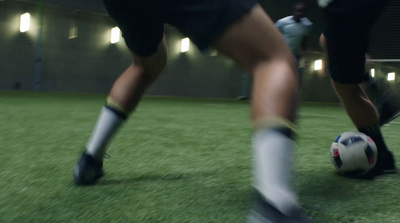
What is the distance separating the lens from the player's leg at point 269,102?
0.85m

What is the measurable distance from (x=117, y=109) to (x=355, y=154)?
100 cm

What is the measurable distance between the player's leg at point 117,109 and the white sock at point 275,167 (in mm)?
788

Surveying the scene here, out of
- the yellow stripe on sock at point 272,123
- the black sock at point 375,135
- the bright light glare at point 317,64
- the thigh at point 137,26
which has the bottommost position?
the bright light glare at point 317,64

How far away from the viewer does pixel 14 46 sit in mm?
10703

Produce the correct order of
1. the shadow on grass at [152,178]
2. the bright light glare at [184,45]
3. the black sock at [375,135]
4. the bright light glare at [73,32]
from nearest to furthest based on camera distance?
the shadow on grass at [152,178] → the black sock at [375,135] → the bright light glare at [73,32] → the bright light glare at [184,45]

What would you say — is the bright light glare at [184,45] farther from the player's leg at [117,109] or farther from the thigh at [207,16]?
the thigh at [207,16]

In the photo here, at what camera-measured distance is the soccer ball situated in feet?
5.64

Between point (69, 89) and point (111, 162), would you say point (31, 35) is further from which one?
point (111, 162)

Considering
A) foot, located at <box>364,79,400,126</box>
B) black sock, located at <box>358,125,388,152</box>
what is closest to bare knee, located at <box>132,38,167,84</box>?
black sock, located at <box>358,125,388,152</box>

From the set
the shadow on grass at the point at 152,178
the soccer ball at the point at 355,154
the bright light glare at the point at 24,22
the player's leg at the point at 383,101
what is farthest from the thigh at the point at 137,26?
the bright light glare at the point at 24,22

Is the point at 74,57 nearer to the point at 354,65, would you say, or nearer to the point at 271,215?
the point at 354,65

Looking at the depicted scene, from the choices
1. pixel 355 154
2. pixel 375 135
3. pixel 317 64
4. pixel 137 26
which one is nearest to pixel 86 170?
pixel 137 26

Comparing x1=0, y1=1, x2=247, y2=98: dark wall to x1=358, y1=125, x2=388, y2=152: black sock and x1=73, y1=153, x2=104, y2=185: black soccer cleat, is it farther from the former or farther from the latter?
x1=358, y1=125, x2=388, y2=152: black sock

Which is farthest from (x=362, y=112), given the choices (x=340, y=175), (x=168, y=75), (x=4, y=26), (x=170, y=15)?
(x=168, y=75)
